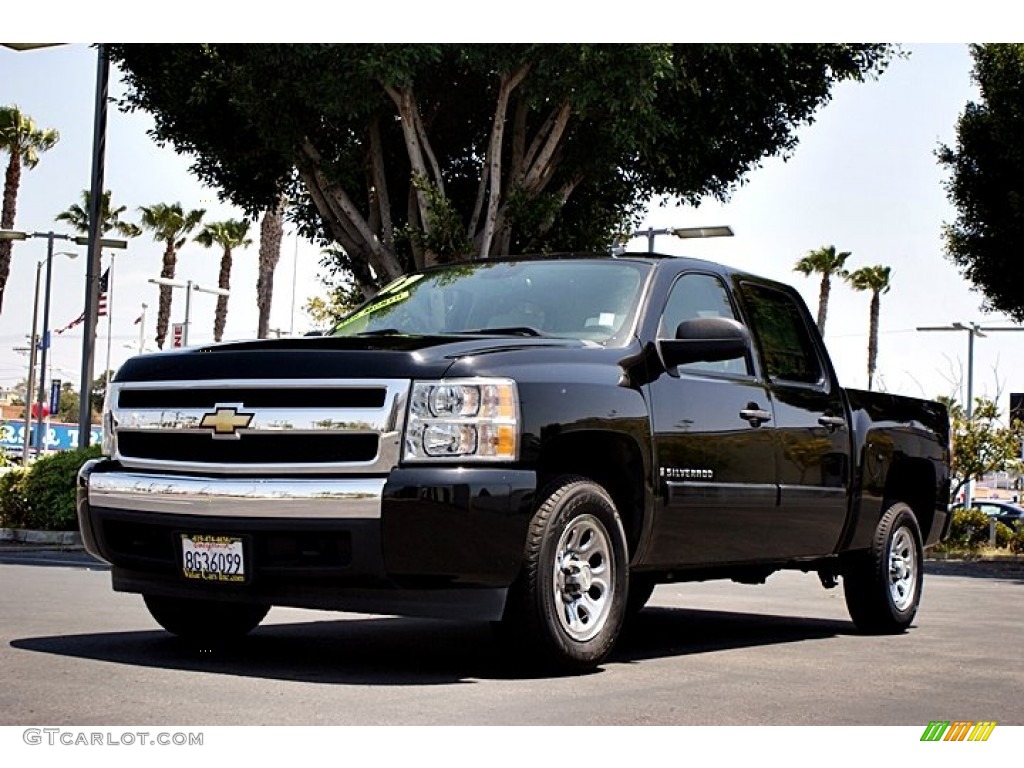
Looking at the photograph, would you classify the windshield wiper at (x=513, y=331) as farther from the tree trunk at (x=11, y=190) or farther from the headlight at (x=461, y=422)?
the tree trunk at (x=11, y=190)

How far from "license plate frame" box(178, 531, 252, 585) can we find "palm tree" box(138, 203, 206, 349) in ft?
198

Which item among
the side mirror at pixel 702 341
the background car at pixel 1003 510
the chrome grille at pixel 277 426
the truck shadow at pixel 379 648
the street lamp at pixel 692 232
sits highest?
the street lamp at pixel 692 232

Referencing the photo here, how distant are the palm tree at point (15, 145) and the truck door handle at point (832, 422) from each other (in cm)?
5338

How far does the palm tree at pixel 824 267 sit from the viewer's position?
220 feet

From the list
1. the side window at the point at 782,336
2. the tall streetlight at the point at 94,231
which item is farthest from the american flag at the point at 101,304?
the side window at the point at 782,336

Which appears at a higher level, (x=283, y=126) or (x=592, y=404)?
(x=283, y=126)

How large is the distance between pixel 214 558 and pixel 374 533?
78 cm

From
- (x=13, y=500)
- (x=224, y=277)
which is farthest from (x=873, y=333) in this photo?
(x=13, y=500)

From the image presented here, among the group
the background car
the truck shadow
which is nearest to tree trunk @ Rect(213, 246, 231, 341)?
the background car

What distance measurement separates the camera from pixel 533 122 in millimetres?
28672

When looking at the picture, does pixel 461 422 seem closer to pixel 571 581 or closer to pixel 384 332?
pixel 571 581

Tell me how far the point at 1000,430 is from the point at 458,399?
2519 cm

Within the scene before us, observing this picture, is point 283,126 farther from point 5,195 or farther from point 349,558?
point 5,195
